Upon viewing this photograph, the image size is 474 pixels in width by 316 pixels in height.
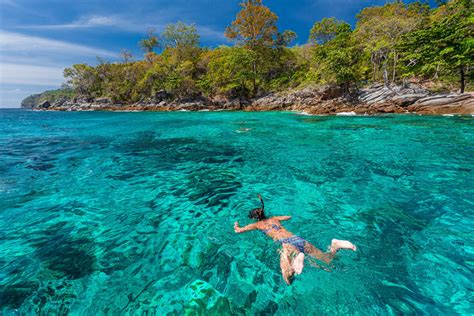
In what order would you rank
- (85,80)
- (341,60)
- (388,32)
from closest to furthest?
(388,32), (341,60), (85,80)

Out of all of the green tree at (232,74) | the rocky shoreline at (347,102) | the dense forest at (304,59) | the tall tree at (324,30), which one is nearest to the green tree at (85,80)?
the dense forest at (304,59)

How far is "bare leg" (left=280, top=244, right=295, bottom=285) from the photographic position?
311cm

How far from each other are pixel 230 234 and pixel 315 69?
1506 inches

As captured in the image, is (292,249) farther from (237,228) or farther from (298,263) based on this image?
(237,228)

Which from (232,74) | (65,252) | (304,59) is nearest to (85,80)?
(232,74)

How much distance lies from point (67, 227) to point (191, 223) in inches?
114

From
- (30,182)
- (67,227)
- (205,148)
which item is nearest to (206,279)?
(67,227)

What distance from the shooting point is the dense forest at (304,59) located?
23.8m

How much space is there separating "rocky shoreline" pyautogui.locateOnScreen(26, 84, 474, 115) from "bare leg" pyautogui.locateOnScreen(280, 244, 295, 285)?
993 inches

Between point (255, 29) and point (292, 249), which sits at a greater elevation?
point (255, 29)

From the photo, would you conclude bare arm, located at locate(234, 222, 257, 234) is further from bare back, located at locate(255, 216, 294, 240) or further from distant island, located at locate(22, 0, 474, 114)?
distant island, located at locate(22, 0, 474, 114)

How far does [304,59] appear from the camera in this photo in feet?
154

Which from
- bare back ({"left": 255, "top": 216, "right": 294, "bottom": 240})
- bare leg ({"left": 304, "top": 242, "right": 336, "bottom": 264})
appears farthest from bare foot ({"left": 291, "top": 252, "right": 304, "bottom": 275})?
bare back ({"left": 255, "top": 216, "right": 294, "bottom": 240})

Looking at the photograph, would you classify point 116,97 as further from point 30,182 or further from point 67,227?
point 67,227
